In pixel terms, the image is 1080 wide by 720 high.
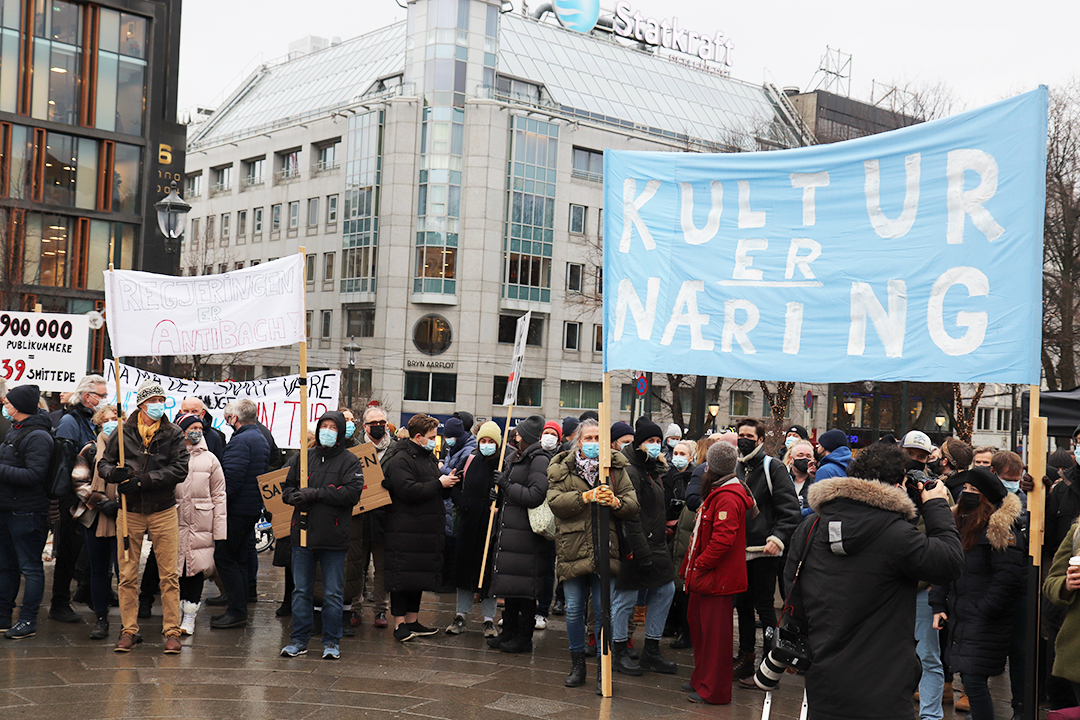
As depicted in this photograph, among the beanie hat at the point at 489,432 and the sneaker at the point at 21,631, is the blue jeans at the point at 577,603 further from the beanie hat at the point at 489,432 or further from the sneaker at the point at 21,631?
the sneaker at the point at 21,631

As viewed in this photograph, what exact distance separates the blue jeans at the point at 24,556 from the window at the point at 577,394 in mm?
51007

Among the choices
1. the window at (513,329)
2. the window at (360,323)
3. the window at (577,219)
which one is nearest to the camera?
the window at (513,329)

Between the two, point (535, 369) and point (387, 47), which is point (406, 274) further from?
point (387, 47)

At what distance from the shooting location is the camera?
5.01m

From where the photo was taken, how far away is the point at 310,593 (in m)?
8.55

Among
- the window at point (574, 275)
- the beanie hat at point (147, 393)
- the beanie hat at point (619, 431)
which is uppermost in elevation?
the window at point (574, 275)

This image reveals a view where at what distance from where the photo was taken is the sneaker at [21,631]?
862cm

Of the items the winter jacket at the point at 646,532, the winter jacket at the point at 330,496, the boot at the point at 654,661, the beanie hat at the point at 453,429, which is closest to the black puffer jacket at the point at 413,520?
the winter jacket at the point at 330,496

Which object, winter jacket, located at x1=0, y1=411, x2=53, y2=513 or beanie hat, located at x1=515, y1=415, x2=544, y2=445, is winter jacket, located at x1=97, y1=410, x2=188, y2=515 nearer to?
winter jacket, located at x1=0, y1=411, x2=53, y2=513

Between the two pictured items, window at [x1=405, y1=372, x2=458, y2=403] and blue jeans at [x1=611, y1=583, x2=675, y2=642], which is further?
window at [x1=405, y1=372, x2=458, y2=403]

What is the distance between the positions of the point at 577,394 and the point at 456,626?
167 ft

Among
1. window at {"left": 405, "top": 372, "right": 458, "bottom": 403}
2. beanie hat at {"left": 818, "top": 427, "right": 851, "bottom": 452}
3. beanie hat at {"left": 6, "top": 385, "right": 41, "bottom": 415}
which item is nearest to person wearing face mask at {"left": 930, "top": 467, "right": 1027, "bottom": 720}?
beanie hat at {"left": 818, "top": 427, "right": 851, "bottom": 452}

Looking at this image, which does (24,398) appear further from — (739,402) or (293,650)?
(739,402)

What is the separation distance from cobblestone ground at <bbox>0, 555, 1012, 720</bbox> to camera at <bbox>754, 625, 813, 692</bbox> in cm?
204
